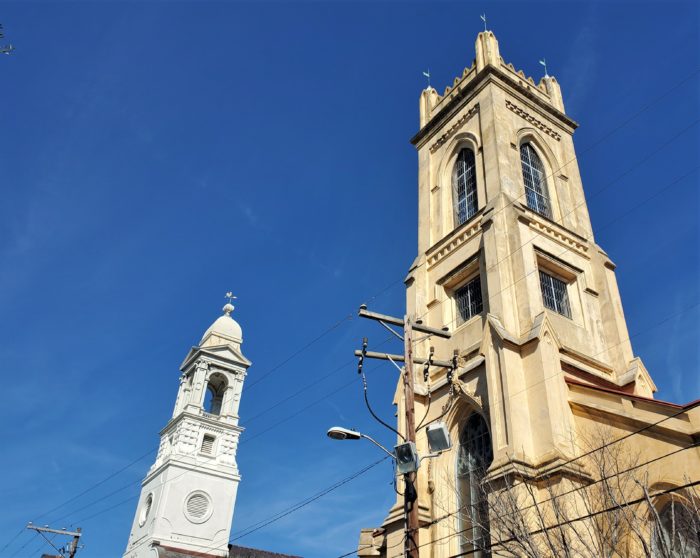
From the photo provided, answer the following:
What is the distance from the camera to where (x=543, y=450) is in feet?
54.3

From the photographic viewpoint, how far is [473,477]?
18.4 metres

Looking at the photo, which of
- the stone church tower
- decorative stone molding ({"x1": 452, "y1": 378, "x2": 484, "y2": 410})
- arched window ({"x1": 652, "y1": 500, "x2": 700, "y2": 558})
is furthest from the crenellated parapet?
arched window ({"x1": 652, "y1": 500, "x2": 700, "y2": 558})

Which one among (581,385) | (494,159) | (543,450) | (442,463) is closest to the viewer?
(543,450)

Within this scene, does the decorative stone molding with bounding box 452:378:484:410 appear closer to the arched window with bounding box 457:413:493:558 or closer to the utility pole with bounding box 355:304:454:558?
the arched window with bounding box 457:413:493:558

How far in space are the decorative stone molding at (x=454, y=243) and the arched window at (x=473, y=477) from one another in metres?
6.99

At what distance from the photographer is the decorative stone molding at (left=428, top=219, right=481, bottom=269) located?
23.5m

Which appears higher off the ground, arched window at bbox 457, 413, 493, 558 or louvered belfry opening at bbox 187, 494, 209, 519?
louvered belfry opening at bbox 187, 494, 209, 519

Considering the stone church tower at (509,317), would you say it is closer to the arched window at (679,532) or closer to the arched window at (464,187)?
the arched window at (464,187)

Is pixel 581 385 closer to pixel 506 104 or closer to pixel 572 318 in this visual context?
pixel 572 318

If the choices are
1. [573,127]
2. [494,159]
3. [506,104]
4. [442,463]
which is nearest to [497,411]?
[442,463]

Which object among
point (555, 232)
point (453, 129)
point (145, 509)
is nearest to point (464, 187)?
point (453, 129)

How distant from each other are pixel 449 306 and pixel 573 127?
12196mm

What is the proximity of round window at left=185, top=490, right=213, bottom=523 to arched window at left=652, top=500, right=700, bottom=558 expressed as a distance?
37.9 m

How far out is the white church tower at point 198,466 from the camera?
45062mm
